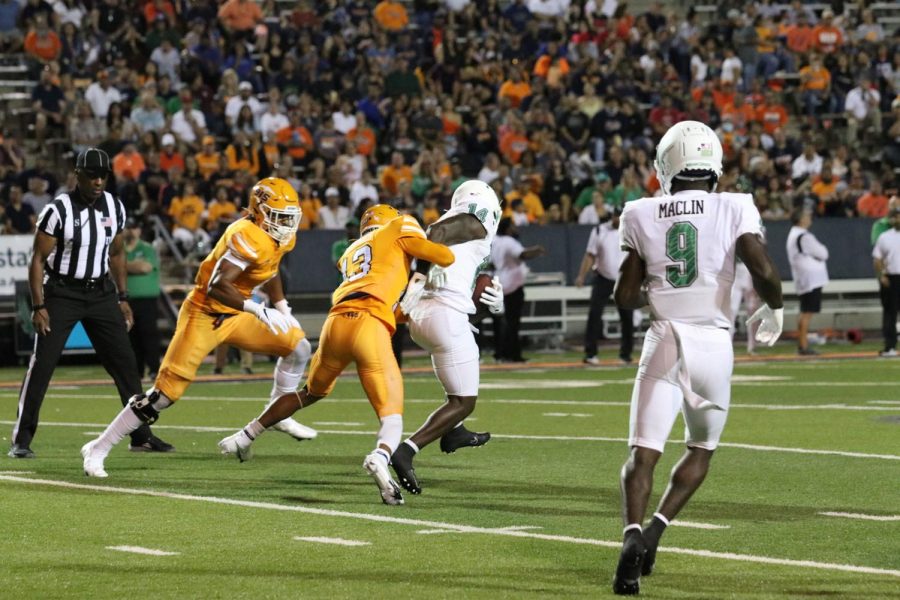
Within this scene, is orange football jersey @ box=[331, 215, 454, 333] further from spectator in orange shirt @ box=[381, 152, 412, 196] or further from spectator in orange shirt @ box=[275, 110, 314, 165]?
spectator in orange shirt @ box=[275, 110, 314, 165]

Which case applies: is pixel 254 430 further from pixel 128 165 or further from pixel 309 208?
pixel 309 208

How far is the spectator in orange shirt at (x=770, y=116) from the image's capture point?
27.6 metres

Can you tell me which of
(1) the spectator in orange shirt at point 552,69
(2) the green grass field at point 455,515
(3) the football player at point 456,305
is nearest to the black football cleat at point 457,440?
(2) the green grass field at point 455,515

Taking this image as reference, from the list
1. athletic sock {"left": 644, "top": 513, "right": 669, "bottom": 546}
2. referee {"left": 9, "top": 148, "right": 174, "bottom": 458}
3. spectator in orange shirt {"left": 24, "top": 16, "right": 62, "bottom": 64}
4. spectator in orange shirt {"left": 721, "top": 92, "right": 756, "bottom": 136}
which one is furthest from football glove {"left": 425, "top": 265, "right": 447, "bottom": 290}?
spectator in orange shirt {"left": 721, "top": 92, "right": 756, "bottom": 136}

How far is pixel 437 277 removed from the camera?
923 centimetres

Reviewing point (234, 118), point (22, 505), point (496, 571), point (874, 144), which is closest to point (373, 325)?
point (22, 505)

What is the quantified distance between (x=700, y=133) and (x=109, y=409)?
9.12 m

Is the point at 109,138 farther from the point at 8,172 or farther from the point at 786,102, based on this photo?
the point at 786,102

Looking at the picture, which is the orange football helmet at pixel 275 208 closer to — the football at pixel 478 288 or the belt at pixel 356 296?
the football at pixel 478 288

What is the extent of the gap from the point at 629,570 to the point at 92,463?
446cm

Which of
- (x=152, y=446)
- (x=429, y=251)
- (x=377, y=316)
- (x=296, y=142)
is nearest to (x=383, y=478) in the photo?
(x=377, y=316)

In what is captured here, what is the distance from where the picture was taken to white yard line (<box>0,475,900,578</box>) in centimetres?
646

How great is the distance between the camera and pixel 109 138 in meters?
22.4

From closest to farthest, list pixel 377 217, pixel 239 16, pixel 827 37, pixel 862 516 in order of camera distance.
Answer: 1. pixel 862 516
2. pixel 377 217
3. pixel 239 16
4. pixel 827 37
